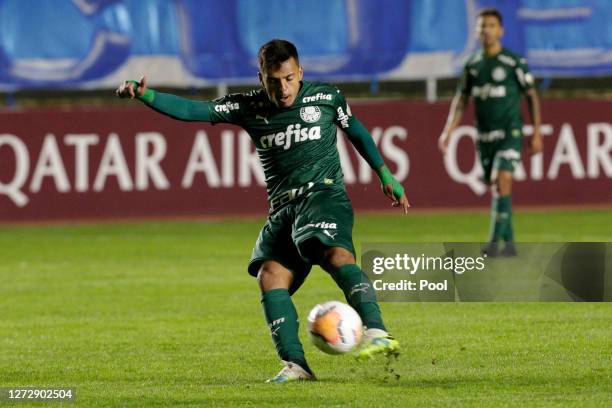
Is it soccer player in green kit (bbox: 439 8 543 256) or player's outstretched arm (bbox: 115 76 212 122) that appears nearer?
player's outstretched arm (bbox: 115 76 212 122)

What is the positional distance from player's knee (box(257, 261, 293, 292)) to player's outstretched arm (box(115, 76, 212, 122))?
87cm

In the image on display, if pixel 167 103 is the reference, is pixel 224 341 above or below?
below

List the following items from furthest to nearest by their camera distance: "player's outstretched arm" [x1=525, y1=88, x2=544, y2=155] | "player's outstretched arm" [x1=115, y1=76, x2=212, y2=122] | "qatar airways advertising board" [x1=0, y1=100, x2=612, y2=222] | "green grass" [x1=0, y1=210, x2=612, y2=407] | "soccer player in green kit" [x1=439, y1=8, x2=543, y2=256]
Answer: "qatar airways advertising board" [x1=0, y1=100, x2=612, y2=222], "soccer player in green kit" [x1=439, y1=8, x2=543, y2=256], "player's outstretched arm" [x1=525, y1=88, x2=544, y2=155], "player's outstretched arm" [x1=115, y1=76, x2=212, y2=122], "green grass" [x1=0, y1=210, x2=612, y2=407]

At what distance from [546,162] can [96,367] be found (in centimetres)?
1255

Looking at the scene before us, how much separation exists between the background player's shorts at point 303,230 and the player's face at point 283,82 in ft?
1.75

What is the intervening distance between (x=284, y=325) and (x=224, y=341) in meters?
1.91

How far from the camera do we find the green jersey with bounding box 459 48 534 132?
15258mm

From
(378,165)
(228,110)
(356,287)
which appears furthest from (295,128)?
(356,287)

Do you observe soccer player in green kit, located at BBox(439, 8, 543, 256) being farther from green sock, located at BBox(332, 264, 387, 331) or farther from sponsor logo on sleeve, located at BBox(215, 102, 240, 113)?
green sock, located at BBox(332, 264, 387, 331)

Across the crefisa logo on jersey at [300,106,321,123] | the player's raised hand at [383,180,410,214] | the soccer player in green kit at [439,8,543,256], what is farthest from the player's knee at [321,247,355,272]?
the soccer player in green kit at [439,8,543,256]

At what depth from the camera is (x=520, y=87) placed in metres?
15.3

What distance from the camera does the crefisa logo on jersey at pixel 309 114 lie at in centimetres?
854

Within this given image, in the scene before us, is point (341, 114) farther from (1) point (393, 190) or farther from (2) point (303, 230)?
(2) point (303, 230)

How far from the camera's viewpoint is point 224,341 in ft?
33.3
